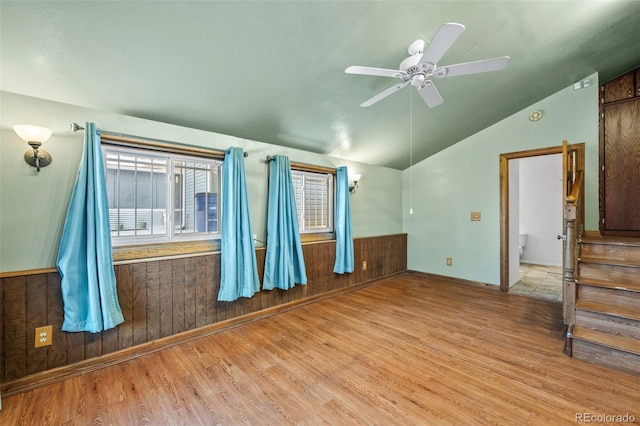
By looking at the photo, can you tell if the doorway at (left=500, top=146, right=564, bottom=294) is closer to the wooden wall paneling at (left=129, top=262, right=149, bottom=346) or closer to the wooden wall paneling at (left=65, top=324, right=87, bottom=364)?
the wooden wall paneling at (left=129, top=262, right=149, bottom=346)

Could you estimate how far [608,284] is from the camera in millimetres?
2352

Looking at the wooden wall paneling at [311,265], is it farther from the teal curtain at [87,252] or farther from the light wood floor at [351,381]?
the teal curtain at [87,252]

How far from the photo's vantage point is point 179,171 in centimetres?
274

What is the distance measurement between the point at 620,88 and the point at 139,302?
6060 millimetres

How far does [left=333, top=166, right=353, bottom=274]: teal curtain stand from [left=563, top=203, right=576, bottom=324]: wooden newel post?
7.84 ft

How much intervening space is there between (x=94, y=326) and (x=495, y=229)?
16.5 feet

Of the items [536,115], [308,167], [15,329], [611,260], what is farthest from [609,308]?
[15,329]

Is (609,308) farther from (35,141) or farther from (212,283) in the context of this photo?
(35,141)

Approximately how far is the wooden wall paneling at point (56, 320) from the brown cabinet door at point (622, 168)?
5.93 m

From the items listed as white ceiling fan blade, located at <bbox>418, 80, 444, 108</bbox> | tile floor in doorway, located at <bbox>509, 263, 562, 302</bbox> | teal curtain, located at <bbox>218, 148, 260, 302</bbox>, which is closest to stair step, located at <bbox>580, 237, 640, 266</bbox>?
tile floor in doorway, located at <bbox>509, 263, 562, 302</bbox>

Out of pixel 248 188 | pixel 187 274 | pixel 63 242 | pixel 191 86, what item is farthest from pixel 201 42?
pixel 187 274

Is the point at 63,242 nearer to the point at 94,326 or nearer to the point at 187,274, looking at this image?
the point at 94,326

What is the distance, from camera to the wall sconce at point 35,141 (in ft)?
5.92

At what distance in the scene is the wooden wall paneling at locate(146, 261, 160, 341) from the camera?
238 cm
